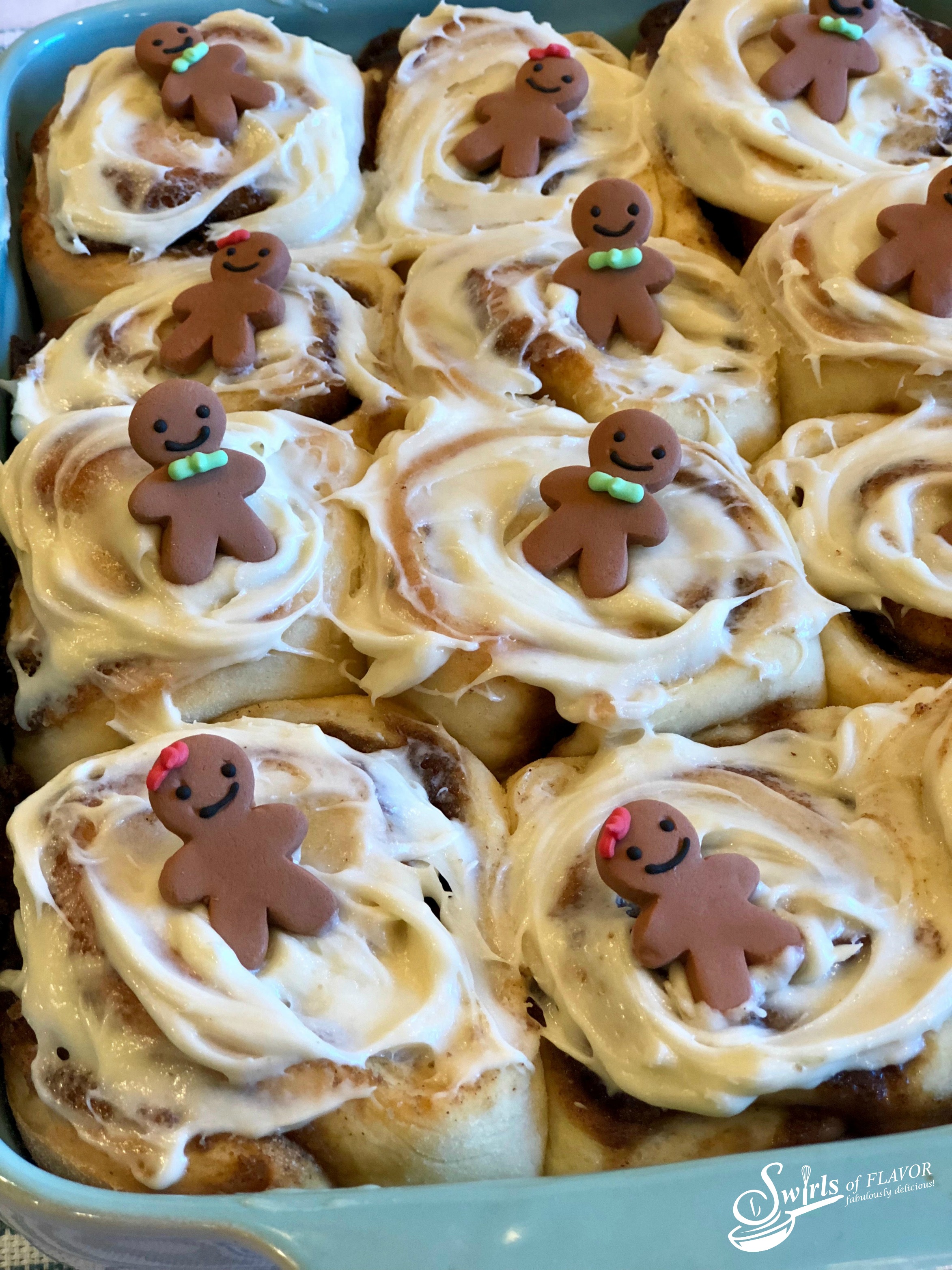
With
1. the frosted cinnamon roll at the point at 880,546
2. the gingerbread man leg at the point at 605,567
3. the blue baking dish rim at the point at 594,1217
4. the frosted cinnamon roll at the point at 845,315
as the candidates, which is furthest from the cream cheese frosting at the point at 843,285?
the blue baking dish rim at the point at 594,1217

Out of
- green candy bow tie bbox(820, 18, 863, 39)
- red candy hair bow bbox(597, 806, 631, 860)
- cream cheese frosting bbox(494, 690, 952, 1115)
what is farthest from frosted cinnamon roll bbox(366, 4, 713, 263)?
red candy hair bow bbox(597, 806, 631, 860)

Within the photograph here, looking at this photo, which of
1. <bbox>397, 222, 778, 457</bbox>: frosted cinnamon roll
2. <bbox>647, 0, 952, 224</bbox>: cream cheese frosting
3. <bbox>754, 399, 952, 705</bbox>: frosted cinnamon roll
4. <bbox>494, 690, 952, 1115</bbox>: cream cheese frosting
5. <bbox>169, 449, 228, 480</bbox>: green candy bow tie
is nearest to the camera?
<bbox>494, 690, 952, 1115</bbox>: cream cheese frosting

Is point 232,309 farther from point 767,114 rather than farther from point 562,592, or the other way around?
point 767,114

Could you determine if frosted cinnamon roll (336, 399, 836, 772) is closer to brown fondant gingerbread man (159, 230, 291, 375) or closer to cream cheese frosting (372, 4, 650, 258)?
brown fondant gingerbread man (159, 230, 291, 375)

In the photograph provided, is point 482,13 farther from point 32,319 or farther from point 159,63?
point 32,319

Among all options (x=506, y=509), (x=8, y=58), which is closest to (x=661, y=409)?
(x=506, y=509)

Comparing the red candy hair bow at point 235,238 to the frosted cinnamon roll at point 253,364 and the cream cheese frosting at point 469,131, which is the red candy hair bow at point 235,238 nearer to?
the frosted cinnamon roll at point 253,364
